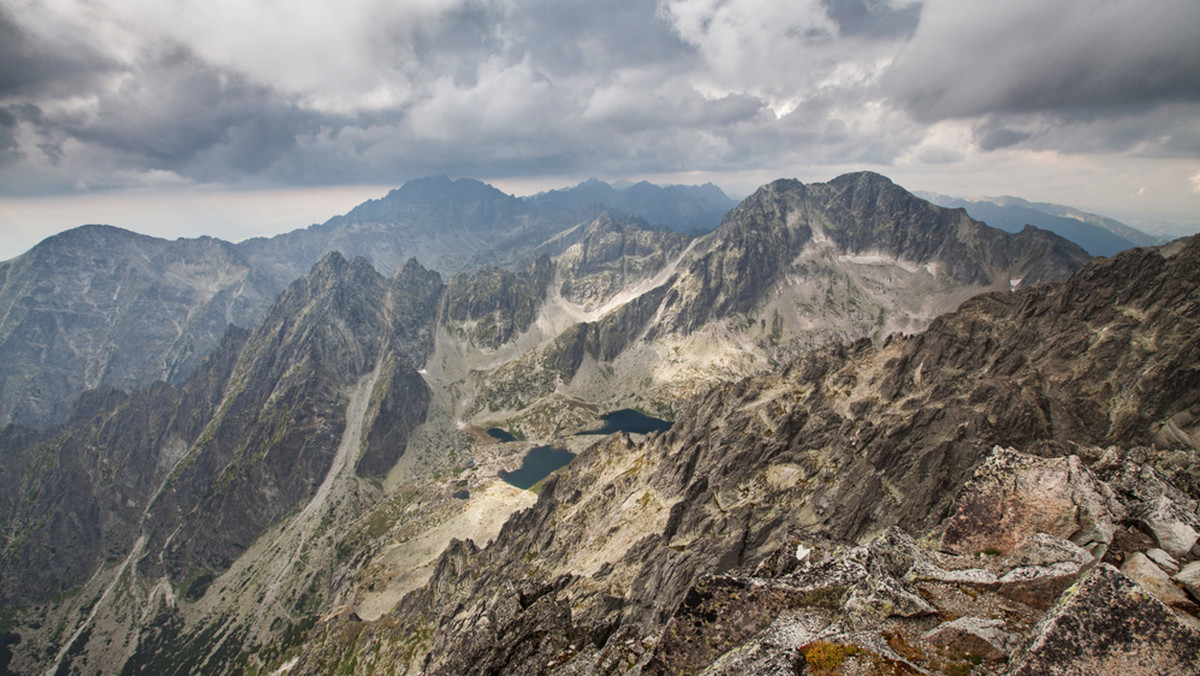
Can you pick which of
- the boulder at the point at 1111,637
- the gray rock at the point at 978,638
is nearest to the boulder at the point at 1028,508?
the gray rock at the point at 978,638

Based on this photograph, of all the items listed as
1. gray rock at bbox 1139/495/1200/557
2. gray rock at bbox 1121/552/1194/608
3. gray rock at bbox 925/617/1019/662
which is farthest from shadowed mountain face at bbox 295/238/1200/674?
gray rock at bbox 1121/552/1194/608

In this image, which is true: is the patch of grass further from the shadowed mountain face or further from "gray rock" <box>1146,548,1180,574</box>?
the shadowed mountain face

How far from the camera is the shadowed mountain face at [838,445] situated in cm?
7550

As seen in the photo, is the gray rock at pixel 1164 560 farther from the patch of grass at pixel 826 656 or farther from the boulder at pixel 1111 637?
the patch of grass at pixel 826 656

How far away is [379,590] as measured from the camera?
5438 inches

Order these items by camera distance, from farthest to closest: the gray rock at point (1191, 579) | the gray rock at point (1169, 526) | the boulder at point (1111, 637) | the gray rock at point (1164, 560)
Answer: the gray rock at point (1169, 526) < the gray rock at point (1164, 560) < the gray rock at point (1191, 579) < the boulder at point (1111, 637)

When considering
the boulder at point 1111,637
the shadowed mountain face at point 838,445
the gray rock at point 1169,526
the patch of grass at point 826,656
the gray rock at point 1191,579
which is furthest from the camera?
the shadowed mountain face at point 838,445

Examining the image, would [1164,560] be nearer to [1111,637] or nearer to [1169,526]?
[1169,526]

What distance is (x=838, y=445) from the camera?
3693 inches

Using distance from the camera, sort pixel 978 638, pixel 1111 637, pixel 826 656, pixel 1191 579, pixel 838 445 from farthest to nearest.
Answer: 1. pixel 838 445
2. pixel 1191 579
3. pixel 826 656
4. pixel 978 638
5. pixel 1111 637

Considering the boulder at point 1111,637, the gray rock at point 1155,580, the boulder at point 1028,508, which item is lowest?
the boulder at point 1028,508

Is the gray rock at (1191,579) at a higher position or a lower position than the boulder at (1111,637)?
lower

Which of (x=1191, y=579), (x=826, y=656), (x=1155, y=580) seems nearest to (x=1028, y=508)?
(x=1191, y=579)

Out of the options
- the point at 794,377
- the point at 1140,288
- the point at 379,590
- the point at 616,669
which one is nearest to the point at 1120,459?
the point at 616,669
